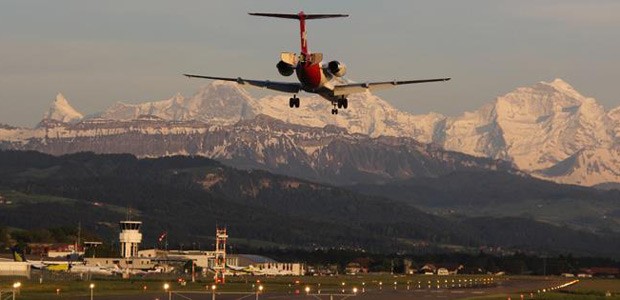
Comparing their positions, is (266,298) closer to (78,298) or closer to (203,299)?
(203,299)

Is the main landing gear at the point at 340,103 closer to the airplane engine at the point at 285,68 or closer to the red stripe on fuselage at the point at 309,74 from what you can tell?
the red stripe on fuselage at the point at 309,74

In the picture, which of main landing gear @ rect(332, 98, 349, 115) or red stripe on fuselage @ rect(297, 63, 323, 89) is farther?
main landing gear @ rect(332, 98, 349, 115)

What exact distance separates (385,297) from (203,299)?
2476 centimetres

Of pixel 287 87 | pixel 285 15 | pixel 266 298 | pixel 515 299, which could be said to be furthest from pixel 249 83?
pixel 515 299

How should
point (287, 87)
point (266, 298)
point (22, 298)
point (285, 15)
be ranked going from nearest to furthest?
point (285, 15) < point (287, 87) < point (22, 298) < point (266, 298)

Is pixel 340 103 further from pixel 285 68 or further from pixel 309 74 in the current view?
pixel 285 68

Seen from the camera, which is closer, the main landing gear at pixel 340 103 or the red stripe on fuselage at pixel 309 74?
the red stripe on fuselage at pixel 309 74

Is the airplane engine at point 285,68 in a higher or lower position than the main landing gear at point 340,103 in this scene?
higher

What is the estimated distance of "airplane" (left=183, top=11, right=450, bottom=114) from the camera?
14662 centimetres

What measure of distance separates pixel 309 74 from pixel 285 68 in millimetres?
2537

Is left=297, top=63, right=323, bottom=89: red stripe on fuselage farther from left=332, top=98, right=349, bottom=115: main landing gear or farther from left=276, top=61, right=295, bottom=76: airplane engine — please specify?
left=332, top=98, right=349, bottom=115: main landing gear

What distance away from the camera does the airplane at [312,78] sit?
147 m

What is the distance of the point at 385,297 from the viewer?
7721 inches

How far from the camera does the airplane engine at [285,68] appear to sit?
483 ft
